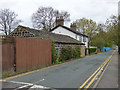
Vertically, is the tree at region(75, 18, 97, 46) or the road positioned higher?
the tree at region(75, 18, 97, 46)

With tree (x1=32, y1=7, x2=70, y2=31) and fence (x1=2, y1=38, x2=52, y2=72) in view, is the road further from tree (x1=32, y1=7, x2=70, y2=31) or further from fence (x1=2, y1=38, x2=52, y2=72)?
tree (x1=32, y1=7, x2=70, y2=31)

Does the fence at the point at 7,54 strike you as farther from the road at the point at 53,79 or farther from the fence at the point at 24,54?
the road at the point at 53,79

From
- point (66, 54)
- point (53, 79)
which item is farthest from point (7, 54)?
point (66, 54)

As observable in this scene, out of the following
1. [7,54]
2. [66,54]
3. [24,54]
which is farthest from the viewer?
[66,54]

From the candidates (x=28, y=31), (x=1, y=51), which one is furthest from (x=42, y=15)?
(x=1, y=51)

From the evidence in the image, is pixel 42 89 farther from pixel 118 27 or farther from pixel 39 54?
pixel 118 27

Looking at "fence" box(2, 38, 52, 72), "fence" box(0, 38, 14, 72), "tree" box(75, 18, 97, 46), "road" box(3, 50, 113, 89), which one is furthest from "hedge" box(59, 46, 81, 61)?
"tree" box(75, 18, 97, 46)

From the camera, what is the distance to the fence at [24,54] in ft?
27.7

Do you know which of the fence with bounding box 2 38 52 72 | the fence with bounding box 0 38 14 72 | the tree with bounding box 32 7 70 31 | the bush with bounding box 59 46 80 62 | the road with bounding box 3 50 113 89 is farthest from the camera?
the tree with bounding box 32 7 70 31

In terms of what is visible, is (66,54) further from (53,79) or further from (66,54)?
(53,79)

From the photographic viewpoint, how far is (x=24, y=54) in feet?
31.6

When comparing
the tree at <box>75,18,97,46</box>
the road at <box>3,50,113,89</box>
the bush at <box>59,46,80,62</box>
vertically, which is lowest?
the road at <box>3,50,113,89</box>

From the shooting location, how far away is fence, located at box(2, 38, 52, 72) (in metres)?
8.44

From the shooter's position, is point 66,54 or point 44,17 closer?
point 66,54
